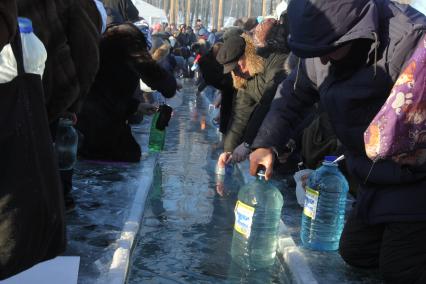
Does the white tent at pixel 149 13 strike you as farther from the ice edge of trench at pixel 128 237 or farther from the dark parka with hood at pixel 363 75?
the dark parka with hood at pixel 363 75

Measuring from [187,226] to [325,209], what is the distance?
1160 millimetres

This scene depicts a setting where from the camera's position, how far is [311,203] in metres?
3.96

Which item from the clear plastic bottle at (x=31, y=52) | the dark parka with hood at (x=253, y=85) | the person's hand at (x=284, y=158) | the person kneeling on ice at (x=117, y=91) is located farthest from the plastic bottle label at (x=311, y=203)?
the person kneeling on ice at (x=117, y=91)

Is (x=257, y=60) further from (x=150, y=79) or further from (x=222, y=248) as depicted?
(x=222, y=248)

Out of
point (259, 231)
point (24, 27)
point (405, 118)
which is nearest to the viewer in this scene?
point (24, 27)

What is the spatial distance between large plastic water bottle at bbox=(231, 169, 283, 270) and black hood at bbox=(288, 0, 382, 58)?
1.14 metres

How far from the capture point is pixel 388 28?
3129 millimetres

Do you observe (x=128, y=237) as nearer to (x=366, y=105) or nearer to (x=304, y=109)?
(x=304, y=109)

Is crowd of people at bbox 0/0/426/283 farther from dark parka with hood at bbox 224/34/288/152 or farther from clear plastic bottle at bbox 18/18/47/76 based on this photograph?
dark parka with hood at bbox 224/34/288/152

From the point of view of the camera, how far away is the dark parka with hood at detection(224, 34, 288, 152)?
5889 millimetres

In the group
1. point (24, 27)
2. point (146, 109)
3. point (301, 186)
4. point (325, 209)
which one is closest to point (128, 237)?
point (325, 209)

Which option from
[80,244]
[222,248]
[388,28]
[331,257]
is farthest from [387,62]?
[80,244]

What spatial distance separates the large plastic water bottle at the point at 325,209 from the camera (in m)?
4.00

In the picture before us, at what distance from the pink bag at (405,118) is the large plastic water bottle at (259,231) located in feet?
4.39
